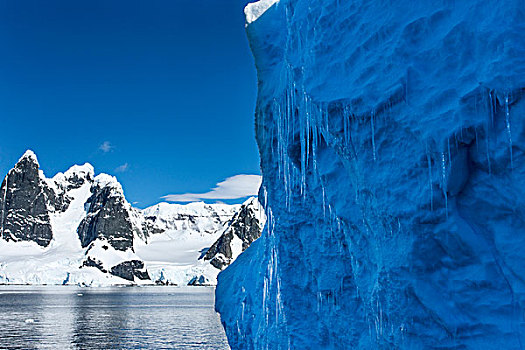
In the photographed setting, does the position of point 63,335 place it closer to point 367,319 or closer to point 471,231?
point 367,319

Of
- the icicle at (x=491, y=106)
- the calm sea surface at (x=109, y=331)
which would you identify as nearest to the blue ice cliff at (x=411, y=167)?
the icicle at (x=491, y=106)

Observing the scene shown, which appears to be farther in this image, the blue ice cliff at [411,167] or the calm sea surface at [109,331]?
the calm sea surface at [109,331]

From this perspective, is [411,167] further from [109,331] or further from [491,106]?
[109,331]

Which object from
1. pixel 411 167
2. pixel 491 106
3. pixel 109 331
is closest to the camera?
pixel 491 106

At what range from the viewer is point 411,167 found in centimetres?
771

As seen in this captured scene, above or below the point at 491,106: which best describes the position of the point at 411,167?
below

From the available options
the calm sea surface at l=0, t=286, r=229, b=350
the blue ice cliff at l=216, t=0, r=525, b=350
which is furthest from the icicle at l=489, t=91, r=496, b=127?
the calm sea surface at l=0, t=286, r=229, b=350

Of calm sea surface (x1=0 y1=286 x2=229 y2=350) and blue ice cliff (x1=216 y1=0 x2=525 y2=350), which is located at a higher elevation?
blue ice cliff (x1=216 y1=0 x2=525 y2=350)

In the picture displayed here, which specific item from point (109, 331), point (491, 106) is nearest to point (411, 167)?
point (491, 106)

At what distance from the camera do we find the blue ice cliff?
22.0 feet

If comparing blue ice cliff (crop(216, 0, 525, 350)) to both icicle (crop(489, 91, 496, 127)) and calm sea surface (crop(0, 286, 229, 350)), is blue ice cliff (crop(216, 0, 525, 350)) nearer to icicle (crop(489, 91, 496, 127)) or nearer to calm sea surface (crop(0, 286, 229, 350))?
icicle (crop(489, 91, 496, 127))

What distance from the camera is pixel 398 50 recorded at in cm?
796

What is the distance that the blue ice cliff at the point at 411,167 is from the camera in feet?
22.0

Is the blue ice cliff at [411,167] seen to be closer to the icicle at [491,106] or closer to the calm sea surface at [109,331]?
the icicle at [491,106]
